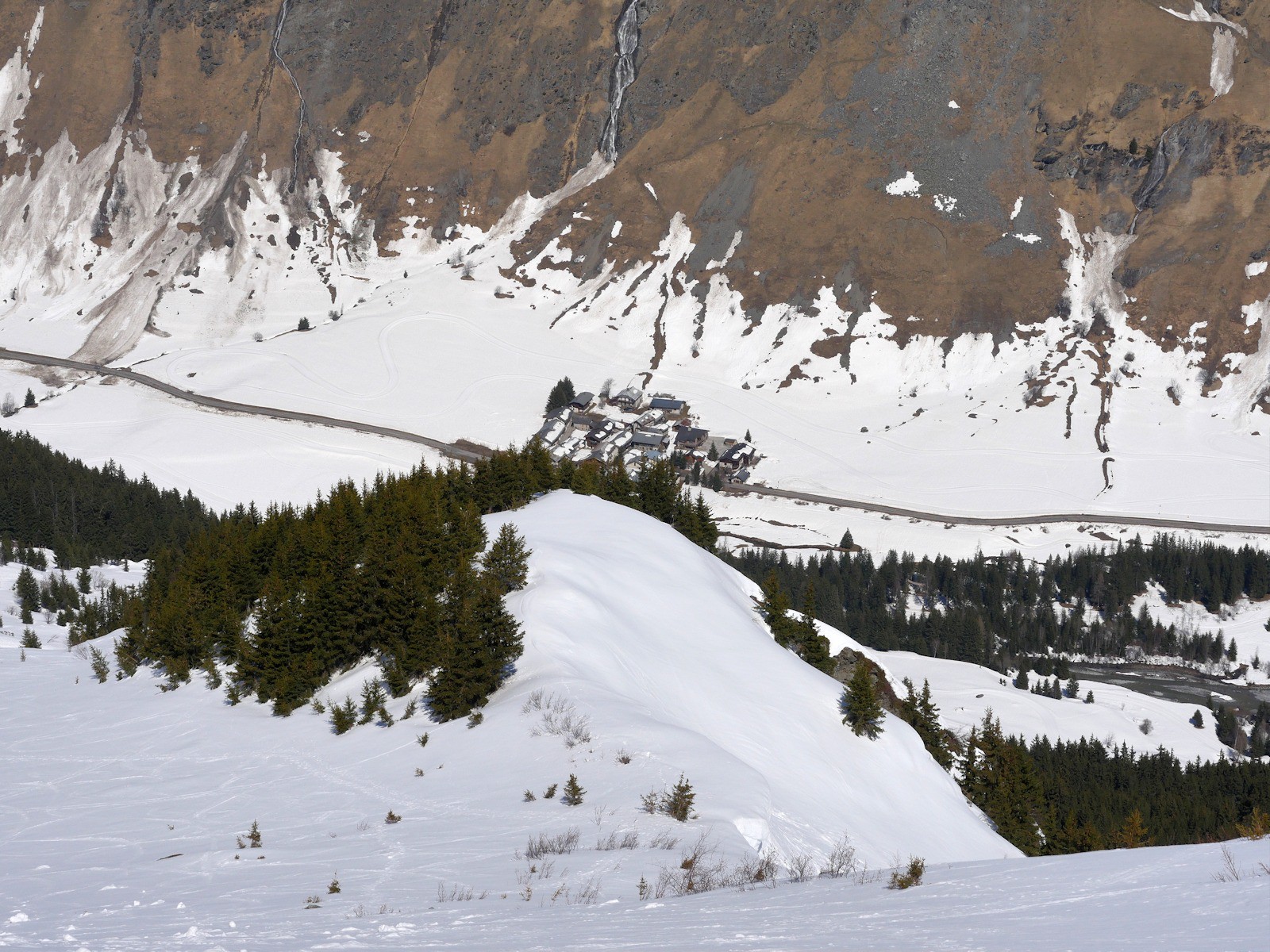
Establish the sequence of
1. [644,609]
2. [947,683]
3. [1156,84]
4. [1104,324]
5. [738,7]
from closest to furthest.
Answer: [644,609], [947,683], [1104,324], [1156,84], [738,7]

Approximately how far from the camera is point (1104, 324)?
141000 millimetres

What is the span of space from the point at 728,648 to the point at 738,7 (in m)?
155

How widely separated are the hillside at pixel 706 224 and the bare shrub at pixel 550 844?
10255 cm

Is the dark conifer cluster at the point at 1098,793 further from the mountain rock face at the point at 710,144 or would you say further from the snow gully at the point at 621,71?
the snow gully at the point at 621,71

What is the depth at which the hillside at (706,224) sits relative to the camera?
13162 centimetres

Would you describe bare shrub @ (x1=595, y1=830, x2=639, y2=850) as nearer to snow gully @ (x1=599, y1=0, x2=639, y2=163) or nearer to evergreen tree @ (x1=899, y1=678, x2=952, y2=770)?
evergreen tree @ (x1=899, y1=678, x2=952, y2=770)

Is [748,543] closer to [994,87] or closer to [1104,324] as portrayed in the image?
[1104,324]

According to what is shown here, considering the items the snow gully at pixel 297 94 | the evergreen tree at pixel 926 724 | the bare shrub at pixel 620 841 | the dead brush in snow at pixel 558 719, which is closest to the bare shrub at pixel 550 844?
the bare shrub at pixel 620 841

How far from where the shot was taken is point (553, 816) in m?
22.0

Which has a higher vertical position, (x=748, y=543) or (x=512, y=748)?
(x=748, y=543)

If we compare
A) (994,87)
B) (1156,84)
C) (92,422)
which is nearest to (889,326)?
(994,87)

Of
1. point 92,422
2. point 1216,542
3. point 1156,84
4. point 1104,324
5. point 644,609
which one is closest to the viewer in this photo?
point 644,609

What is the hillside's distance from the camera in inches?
5182

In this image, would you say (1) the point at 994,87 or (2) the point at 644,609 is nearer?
(2) the point at 644,609
